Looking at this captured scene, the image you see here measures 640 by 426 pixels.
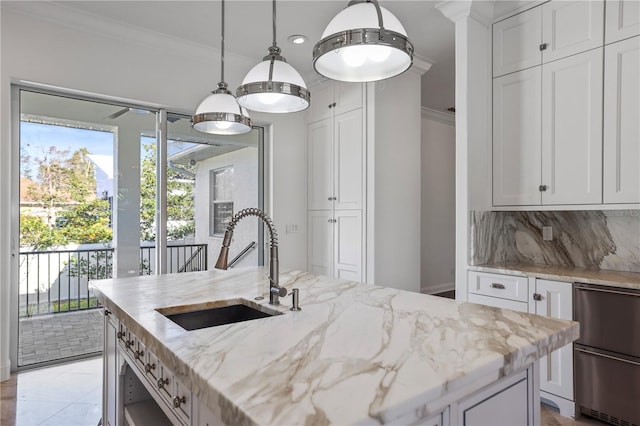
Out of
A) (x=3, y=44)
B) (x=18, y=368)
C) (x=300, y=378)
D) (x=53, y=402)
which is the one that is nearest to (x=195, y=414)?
(x=300, y=378)

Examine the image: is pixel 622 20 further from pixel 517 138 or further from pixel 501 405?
pixel 501 405

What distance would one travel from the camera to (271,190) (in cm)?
432

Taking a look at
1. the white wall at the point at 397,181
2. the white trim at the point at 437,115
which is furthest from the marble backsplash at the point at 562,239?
the white trim at the point at 437,115

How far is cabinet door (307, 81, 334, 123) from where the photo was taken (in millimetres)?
4201

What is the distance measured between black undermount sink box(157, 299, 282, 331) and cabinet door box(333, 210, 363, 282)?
224 cm

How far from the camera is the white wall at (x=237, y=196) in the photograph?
3982 mm

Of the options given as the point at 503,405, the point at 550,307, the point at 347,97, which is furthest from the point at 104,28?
the point at 550,307

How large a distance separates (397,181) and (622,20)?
83.4 inches

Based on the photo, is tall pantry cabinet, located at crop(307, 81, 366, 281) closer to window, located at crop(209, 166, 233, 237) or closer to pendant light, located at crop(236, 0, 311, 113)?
A: window, located at crop(209, 166, 233, 237)

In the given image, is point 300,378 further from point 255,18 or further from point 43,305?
point 43,305

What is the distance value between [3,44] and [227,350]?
3.23m

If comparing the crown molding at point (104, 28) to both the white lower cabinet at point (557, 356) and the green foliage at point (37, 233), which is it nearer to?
the green foliage at point (37, 233)

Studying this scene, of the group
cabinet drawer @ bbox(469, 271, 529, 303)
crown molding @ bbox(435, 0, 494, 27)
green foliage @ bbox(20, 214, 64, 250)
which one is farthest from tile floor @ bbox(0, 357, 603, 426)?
crown molding @ bbox(435, 0, 494, 27)

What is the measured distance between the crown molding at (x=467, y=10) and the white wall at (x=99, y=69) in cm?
207
